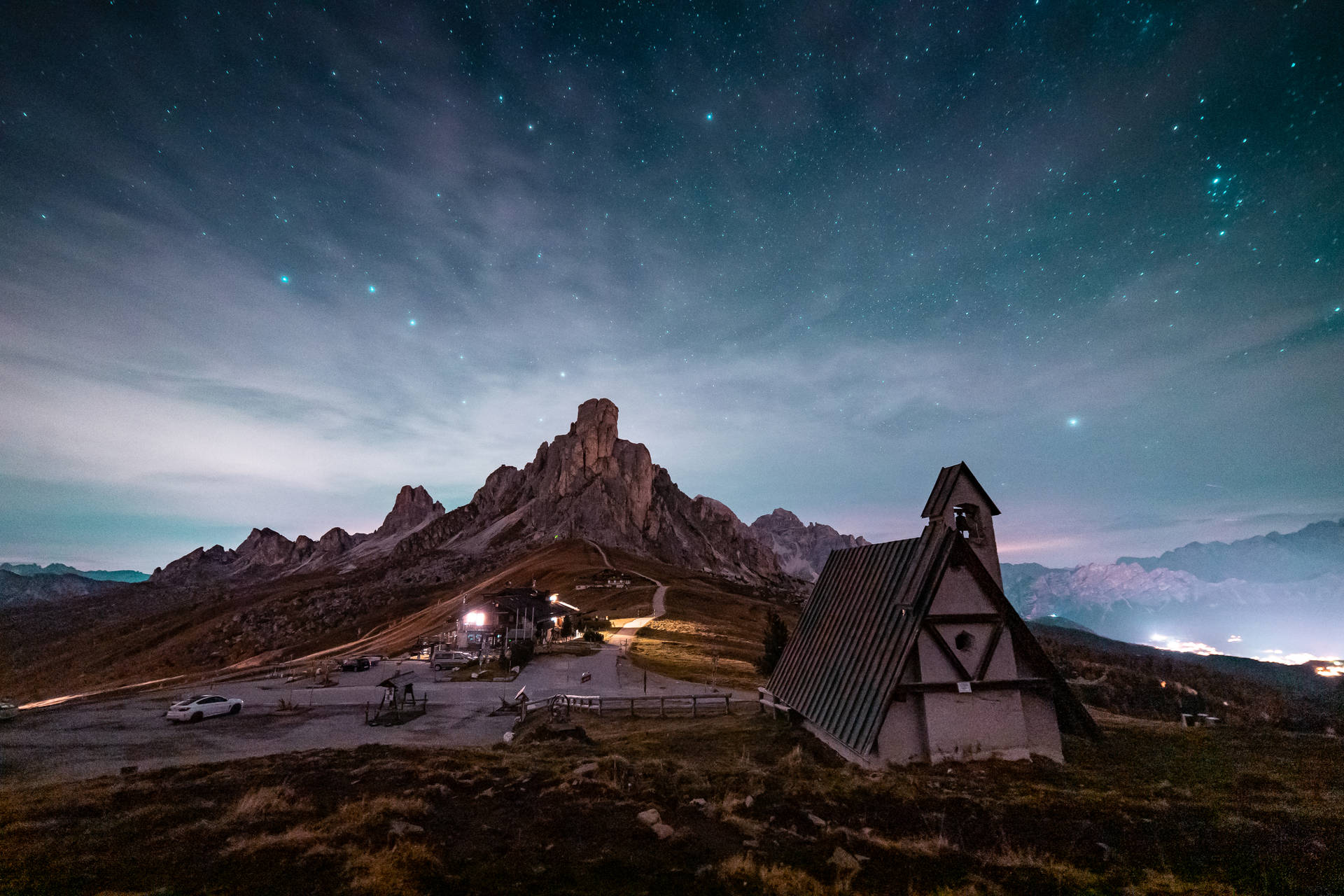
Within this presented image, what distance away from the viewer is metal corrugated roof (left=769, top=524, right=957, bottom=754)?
17297 millimetres

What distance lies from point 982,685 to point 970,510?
5978 millimetres

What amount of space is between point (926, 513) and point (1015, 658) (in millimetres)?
5542

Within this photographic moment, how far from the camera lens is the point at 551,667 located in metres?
51.2

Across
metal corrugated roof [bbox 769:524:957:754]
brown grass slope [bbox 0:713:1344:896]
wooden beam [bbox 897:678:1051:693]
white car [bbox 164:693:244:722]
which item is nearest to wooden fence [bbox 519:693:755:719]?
metal corrugated roof [bbox 769:524:957:754]

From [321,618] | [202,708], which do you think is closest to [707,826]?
[202,708]

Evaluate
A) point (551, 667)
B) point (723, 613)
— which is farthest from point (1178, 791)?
point (723, 613)

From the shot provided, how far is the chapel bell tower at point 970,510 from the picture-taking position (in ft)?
62.8

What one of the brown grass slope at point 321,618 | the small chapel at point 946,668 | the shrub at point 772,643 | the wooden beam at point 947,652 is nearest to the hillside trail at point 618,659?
the brown grass slope at point 321,618

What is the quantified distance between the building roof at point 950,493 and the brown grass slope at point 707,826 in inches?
317

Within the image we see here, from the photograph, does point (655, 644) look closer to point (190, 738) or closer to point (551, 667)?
point (551, 667)

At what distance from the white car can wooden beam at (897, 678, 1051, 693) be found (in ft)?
137

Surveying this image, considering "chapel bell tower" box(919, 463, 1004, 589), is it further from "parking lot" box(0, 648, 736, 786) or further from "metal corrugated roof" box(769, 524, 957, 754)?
"parking lot" box(0, 648, 736, 786)

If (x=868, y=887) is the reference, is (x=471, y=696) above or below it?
below

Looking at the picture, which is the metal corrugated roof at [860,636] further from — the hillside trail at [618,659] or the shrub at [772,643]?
the hillside trail at [618,659]
